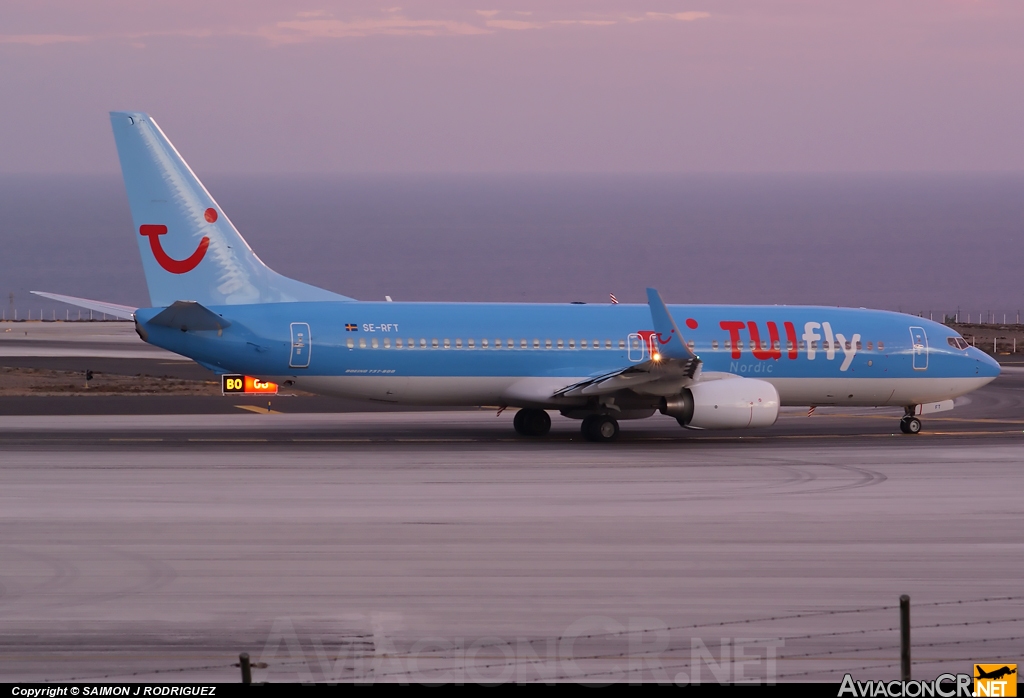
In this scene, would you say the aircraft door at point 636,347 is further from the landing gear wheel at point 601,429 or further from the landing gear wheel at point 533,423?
the landing gear wheel at point 533,423

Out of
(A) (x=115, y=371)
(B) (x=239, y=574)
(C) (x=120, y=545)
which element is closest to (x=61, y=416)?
(A) (x=115, y=371)

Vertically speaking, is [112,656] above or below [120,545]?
below

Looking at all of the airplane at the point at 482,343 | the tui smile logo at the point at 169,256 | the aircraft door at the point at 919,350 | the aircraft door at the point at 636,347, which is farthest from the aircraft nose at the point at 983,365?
the tui smile logo at the point at 169,256

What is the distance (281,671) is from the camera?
13945 mm

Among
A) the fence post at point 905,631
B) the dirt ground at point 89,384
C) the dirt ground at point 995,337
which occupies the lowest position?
the fence post at point 905,631

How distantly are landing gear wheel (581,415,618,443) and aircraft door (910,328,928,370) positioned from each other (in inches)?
353

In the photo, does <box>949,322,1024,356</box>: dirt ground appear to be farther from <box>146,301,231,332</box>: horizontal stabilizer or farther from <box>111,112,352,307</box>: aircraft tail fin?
<box>146,301,231,332</box>: horizontal stabilizer

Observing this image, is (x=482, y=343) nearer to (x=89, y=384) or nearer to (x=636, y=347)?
(x=636, y=347)

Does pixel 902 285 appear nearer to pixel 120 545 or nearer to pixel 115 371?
pixel 115 371

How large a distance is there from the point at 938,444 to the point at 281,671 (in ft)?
76.7

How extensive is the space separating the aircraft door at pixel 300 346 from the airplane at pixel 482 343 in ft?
0.11

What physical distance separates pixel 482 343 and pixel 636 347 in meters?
4.20

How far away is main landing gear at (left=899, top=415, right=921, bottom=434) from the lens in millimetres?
36156

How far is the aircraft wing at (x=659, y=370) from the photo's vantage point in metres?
31.2
